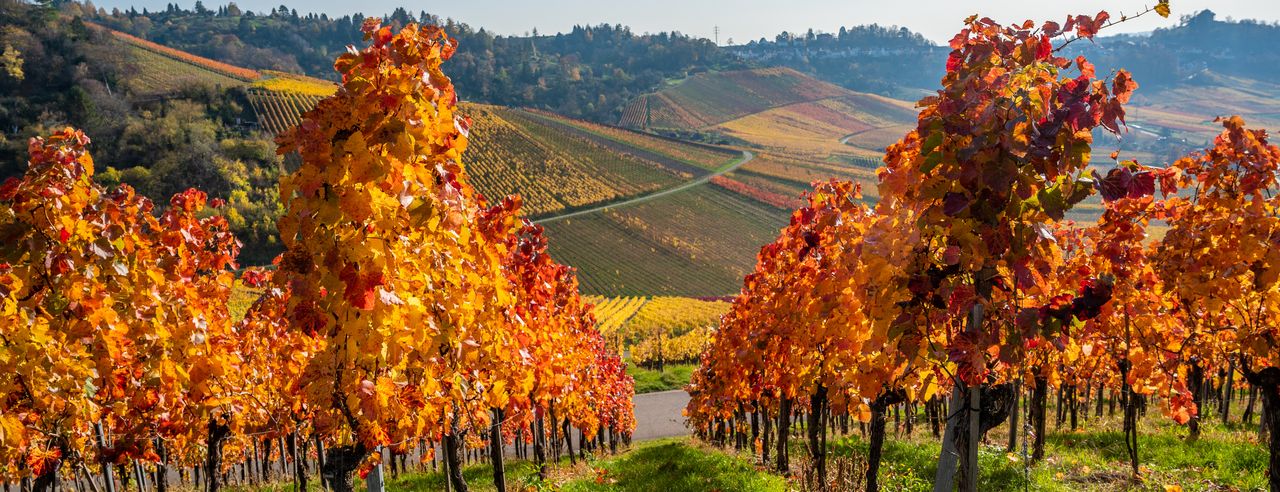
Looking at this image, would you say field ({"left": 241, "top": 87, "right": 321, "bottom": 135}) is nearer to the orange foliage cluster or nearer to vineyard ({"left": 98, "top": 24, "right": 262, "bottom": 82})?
vineyard ({"left": 98, "top": 24, "right": 262, "bottom": 82})

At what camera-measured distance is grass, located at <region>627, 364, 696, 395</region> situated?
102 ft

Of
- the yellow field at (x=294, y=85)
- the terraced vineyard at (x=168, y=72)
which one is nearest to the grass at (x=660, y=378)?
the yellow field at (x=294, y=85)

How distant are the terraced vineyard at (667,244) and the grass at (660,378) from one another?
609 inches

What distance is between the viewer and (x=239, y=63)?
13062cm

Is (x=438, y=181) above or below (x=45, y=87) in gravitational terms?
below

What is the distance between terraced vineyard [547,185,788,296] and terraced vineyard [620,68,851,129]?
6926 cm

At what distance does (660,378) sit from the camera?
106ft

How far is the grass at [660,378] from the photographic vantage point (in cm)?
3116

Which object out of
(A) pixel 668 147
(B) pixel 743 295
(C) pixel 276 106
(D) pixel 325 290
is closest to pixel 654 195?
(A) pixel 668 147

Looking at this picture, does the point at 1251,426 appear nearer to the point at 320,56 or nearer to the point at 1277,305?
the point at 1277,305

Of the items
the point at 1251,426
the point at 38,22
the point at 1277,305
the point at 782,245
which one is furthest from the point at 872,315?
the point at 38,22

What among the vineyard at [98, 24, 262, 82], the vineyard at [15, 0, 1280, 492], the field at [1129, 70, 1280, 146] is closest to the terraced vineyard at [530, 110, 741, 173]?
the vineyard at [98, 24, 262, 82]

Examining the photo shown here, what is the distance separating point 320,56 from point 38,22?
10045 centimetres

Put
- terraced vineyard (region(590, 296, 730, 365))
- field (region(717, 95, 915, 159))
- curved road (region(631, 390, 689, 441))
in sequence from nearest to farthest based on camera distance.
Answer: curved road (region(631, 390, 689, 441)) → terraced vineyard (region(590, 296, 730, 365)) → field (region(717, 95, 915, 159))
